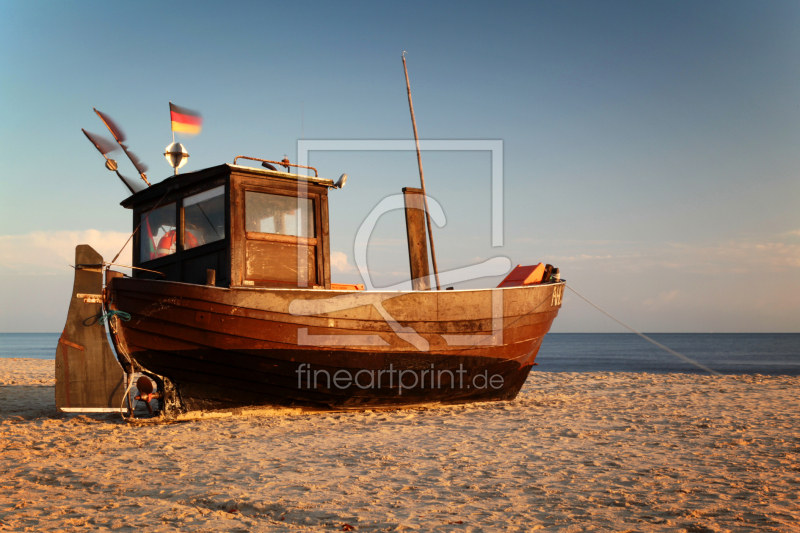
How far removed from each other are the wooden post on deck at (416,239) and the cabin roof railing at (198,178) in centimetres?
206

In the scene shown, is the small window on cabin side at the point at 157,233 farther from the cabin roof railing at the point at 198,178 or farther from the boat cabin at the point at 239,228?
the cabin roof railing at the point at 198,178

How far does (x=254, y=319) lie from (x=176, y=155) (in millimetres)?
2656

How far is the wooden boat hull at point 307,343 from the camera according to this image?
261 inches

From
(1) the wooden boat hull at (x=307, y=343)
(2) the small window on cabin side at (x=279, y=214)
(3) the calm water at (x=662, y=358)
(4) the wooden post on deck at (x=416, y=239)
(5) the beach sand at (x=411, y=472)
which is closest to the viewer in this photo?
(5) the beach sand at (x=411, y=472)

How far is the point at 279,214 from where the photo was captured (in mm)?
7363

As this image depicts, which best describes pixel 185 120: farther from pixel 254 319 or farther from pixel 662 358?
pixel 662 358

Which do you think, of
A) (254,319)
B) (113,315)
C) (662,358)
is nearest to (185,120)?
(113,315)

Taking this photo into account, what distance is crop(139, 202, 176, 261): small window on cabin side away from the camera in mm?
7688

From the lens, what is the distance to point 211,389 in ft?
23.2

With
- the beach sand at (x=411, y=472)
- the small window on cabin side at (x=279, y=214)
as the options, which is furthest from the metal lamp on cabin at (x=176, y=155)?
the beach sand at (x=411, y=472)

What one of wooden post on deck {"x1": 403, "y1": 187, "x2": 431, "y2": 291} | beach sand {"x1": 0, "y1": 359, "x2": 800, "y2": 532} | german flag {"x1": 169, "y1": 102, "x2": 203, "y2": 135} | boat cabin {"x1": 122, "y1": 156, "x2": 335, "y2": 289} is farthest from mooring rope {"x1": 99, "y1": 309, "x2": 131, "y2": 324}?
wooden post on deck {"x1": 403, "y1": 187, "x2": 431, "y2": 291}

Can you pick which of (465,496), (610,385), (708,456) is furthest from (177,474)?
(610,385)

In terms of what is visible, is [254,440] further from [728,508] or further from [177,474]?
[728,508]

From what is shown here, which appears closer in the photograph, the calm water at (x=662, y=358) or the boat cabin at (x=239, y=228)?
the boat cabin at (x=239, y=228)
